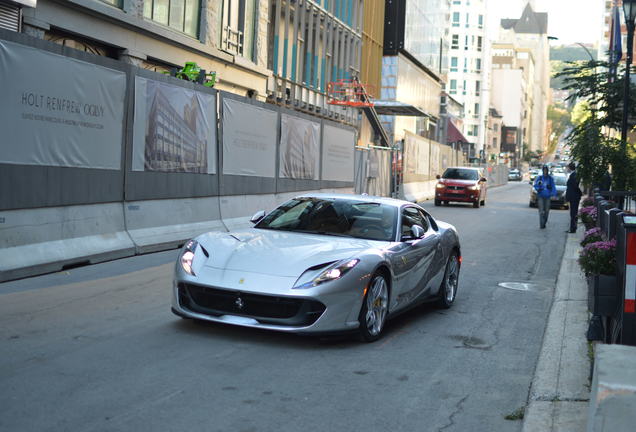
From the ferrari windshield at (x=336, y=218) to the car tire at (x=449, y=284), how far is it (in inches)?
54.6

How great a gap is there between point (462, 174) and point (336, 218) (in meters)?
28.5

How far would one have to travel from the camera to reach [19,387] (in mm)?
5324

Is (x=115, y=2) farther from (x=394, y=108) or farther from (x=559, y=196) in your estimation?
(x=394, y=108)

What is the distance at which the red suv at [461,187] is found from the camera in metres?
35.1

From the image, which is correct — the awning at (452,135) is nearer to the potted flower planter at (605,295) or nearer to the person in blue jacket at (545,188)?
the person in blue jacket at (545,188)

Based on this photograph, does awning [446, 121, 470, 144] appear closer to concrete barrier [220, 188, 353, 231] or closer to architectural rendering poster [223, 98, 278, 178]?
architectural rendering poster [223, 98, 278, 178]

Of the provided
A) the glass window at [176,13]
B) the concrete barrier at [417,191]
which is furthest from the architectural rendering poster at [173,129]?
the concrete barrier at [417,191]

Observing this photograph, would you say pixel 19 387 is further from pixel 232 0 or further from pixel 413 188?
pixel 413 188

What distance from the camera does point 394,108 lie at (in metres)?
51.1

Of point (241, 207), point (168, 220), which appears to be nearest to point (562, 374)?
point (168, 220)

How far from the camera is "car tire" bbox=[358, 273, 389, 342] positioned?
7270mm

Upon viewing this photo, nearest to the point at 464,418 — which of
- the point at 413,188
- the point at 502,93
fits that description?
the point at 413,188

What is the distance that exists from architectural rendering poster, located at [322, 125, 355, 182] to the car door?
1634 cm

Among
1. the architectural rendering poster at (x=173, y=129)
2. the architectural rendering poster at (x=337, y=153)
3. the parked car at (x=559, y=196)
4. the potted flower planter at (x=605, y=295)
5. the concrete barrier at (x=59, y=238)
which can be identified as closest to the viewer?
the potted flower planter at (x=605, y=295)
